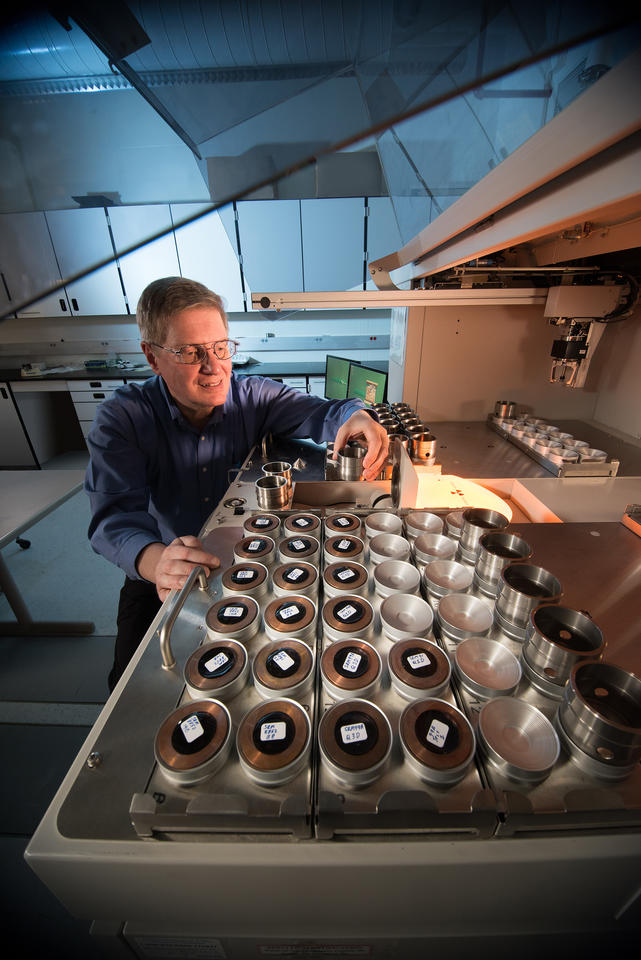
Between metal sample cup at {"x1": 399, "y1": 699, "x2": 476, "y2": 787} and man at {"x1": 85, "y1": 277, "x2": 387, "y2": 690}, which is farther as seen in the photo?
man at {"x1": 85, "y1": 277, "x2": 387, "y2": 690}

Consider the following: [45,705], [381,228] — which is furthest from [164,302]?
[381,228]

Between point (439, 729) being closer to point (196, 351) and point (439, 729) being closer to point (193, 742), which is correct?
point (193, 742)

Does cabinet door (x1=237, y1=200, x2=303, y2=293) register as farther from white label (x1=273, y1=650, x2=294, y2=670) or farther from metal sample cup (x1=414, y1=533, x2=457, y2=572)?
white label (x1=273, y1=650, x2=294, y2=670)

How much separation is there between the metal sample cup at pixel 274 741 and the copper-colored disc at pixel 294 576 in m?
0.19

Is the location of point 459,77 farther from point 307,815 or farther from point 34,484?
point 34,484

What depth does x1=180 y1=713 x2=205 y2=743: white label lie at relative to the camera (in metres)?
0.45

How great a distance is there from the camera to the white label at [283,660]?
52 cm

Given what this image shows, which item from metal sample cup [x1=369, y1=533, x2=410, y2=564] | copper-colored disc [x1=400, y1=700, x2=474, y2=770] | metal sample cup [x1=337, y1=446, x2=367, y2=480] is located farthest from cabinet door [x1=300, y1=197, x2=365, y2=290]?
copper-colored disc [x1=400, y1=700, x2=474, y2=770]

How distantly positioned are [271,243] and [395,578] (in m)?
3.87

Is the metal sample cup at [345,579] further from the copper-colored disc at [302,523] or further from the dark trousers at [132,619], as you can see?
the dark trousers at [132,619]

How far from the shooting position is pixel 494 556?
650mm

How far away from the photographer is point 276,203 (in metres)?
3.43

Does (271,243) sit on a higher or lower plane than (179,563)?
higher

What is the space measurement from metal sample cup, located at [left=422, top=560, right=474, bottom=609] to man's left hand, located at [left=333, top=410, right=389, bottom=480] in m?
0.55
